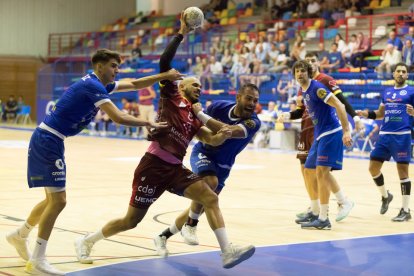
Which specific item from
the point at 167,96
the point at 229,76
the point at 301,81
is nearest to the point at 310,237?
the point at 301,81

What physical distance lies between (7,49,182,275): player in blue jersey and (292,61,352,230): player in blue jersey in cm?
298

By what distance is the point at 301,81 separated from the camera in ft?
32.0

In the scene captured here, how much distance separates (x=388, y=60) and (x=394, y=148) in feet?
39.2

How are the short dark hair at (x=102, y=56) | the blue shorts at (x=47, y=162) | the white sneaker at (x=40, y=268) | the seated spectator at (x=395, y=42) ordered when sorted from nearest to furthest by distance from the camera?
the white sneaker at (x=40, y=268) → the blue shorts at (x=47, y=162) → the short dark hair at (x=102, y=56) → the seated spectator at (x=395, y=42)

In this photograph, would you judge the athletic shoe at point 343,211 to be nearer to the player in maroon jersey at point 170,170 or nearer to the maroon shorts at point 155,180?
the player in maroon jersey at point 170,170

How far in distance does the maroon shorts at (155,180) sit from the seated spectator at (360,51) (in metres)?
17.3

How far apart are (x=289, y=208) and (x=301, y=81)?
2.44 m

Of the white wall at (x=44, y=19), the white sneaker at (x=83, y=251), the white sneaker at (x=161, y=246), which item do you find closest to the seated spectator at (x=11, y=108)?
the white wall at (x=44, y=19)

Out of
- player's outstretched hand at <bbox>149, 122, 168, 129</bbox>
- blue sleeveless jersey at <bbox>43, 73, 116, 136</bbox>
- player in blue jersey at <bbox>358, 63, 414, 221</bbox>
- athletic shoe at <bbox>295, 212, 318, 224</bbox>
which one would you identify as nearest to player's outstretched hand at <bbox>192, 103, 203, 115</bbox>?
player's outstretched hand at <bbox>149, 122, 168, 129</bbox>

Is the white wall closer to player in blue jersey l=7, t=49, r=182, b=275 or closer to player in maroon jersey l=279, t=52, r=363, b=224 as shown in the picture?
player in maroon jersey l=279, t=52, r=363, b=224

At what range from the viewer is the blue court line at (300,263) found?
710cm

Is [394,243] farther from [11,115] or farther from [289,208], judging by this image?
[11,115]

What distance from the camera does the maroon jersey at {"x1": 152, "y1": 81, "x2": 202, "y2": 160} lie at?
23.9ft

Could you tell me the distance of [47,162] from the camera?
274 inches
